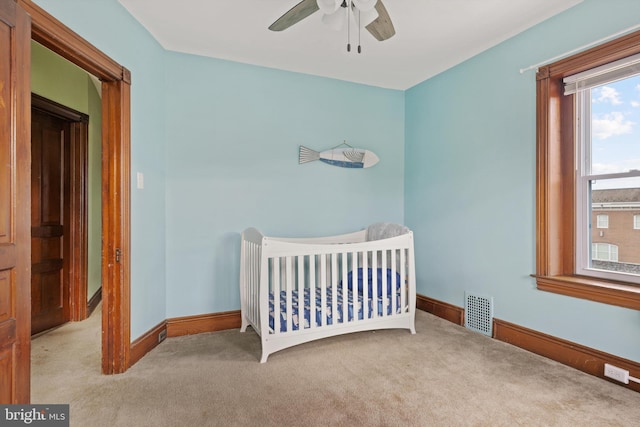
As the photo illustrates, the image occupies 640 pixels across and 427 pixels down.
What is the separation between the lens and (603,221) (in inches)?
87.0

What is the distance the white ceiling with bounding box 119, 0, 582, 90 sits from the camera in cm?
216

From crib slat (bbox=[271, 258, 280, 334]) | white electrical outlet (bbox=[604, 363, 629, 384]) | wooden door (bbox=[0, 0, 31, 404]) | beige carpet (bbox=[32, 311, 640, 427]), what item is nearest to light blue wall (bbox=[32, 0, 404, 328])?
beige carpet (bbox=[32, 311, 640, 427])

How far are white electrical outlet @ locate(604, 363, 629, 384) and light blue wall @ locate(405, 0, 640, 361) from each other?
91 millimetres

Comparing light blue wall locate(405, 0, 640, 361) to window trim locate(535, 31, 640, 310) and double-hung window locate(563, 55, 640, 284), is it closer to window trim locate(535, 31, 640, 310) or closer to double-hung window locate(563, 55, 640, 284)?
window trim locate(535, 31, 640, 310)

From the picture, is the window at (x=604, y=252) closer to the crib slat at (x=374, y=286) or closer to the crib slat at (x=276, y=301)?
the crib slat at (x=374, y=286)

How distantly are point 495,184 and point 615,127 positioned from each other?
807 mm

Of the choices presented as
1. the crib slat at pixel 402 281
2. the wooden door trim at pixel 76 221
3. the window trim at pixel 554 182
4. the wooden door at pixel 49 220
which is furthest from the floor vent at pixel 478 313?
the wooden door at pixel 49 220

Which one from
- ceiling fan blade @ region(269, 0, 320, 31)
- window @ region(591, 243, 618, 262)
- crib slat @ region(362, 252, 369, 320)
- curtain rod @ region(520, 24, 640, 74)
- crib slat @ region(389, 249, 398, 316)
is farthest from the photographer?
crib slat @ region(389, 249, 398, 316)

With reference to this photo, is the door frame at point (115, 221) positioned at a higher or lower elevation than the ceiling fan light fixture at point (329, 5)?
lower

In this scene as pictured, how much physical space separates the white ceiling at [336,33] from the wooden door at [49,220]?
1320mm

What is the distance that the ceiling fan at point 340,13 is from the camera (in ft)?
5.33

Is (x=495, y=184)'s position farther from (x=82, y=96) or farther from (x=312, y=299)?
(x=82, y=96)

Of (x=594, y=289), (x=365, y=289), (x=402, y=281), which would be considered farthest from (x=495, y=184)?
(x=365, y=289)

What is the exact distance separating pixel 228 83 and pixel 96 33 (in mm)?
1132
